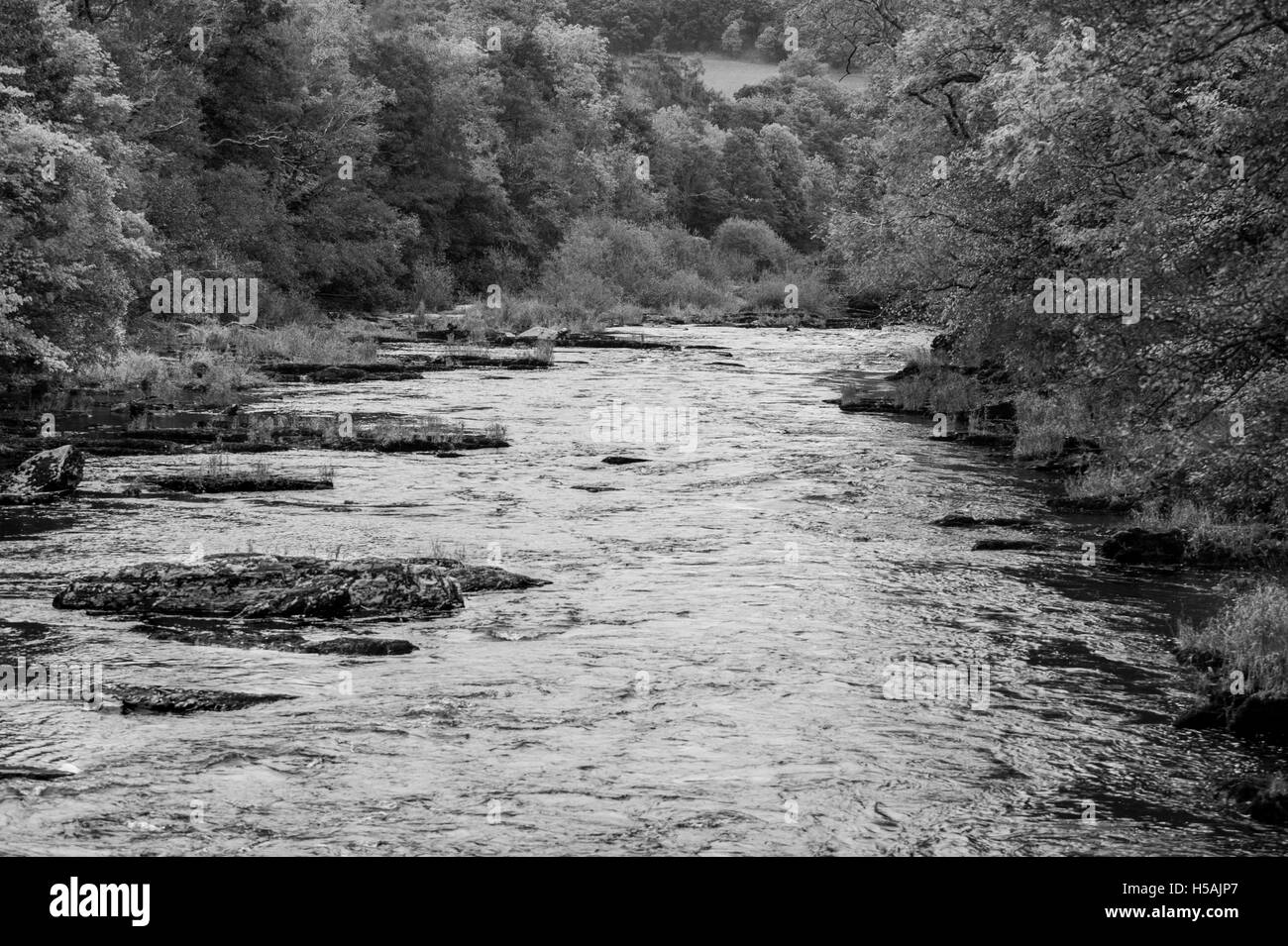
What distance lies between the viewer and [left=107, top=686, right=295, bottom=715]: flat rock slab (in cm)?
1301

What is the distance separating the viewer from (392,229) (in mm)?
76875

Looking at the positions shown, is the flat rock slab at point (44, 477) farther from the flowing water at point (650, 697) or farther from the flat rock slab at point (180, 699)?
the flat rock slab at point (180, 699)

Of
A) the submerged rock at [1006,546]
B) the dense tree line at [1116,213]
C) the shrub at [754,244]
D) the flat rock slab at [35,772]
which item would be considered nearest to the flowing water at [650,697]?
the flat rock slab at [35,772]

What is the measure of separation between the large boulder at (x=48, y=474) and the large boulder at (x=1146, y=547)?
1676 centimetres

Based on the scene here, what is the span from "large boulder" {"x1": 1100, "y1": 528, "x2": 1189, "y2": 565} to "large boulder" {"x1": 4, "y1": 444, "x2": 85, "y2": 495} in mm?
16761

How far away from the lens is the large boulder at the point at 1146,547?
2019 centimetres

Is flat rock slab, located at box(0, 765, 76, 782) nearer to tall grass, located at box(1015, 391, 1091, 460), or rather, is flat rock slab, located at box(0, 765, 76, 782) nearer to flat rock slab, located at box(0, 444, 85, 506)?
flat rock slab, located at box(0, 444, 85, 506)

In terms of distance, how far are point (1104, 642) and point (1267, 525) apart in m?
6.06

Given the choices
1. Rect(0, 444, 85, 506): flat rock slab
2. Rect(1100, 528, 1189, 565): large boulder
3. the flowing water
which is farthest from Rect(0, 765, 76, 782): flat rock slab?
Rect(1100, 528, 1189, 565): large boulder

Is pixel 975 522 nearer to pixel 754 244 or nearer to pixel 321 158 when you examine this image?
pixel 321 158

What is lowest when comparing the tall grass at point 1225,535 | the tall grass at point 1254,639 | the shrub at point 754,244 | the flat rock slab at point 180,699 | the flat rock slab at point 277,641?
the flat rock slab at point 180,699
